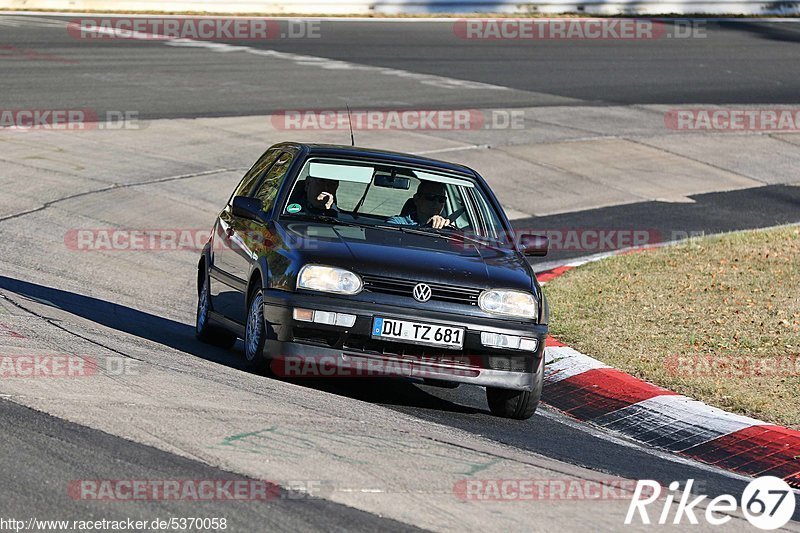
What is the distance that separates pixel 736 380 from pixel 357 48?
800 inches

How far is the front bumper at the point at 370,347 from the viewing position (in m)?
7.47

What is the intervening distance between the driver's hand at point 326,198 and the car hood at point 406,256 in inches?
14.9

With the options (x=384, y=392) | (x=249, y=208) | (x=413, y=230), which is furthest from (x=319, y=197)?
(x=384, y=392)

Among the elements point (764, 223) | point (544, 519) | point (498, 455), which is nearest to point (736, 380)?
point (498, 455)

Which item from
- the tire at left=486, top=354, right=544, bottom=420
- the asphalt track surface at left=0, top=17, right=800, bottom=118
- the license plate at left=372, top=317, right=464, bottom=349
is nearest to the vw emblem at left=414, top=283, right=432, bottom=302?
the license plate at left=372, top=317, right=464, bottom=349

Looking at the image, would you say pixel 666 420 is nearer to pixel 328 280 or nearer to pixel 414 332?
pixel 414 332

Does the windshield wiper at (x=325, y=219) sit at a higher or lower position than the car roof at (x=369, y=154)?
lower

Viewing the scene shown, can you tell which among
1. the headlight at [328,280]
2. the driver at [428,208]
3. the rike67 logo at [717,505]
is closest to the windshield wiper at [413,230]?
the driver at [428,208]

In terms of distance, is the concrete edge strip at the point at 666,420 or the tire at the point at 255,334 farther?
the tire at the point at 255,334

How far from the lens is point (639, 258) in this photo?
13.8m

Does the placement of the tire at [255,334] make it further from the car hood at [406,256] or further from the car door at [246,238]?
the car hood at [406,256]

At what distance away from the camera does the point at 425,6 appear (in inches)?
1362

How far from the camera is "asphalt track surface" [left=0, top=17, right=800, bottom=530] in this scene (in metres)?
5.57

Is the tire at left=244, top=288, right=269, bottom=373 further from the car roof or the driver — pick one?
the car roof
